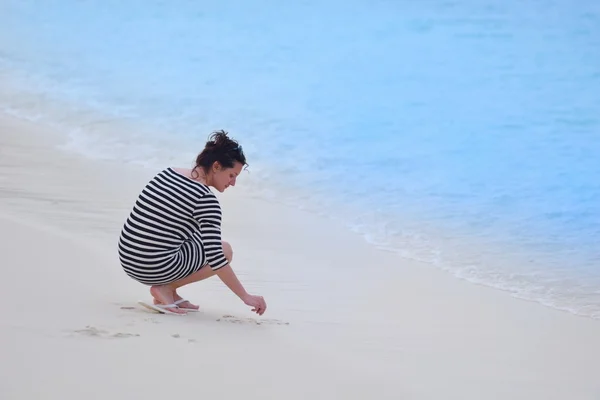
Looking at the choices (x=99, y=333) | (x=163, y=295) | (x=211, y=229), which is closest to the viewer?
(x=99, y=333)

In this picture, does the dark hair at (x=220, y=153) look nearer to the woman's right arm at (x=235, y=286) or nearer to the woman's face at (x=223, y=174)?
the woman's face at (x=223, y=174)

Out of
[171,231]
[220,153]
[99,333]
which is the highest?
[220,153]

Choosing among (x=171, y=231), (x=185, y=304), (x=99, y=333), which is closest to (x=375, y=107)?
(x=185, y=304)

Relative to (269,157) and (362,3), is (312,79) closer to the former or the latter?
(269,157)

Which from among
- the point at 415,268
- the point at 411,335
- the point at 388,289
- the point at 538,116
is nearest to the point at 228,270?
the point at 411,335

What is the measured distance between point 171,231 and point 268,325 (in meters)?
0.57

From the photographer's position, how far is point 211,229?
4203 mm

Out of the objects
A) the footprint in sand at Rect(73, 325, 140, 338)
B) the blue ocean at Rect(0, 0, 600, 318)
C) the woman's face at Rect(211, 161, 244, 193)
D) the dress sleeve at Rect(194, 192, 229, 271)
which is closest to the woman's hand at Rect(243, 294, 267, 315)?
the dress sleeve at Rect(194, 192, 229, 271)

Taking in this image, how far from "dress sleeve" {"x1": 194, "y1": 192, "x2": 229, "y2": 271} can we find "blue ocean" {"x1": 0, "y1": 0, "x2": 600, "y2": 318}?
75.9 inches

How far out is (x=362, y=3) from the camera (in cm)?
2077

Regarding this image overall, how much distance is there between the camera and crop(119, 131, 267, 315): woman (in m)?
4.20

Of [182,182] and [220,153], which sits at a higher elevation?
[220,153]

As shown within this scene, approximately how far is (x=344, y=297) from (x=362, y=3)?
53.3 feet

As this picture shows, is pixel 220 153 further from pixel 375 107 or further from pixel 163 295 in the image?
pixel 375 107
